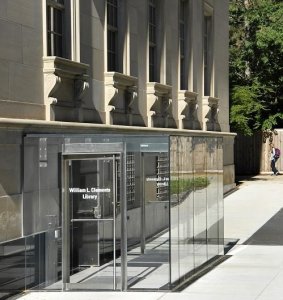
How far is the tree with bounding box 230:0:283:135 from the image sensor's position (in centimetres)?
3691

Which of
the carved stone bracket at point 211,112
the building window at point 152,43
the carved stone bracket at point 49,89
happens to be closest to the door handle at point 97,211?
the carved stone bracket at point 49,89

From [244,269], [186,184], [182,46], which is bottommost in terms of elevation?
[244,269]

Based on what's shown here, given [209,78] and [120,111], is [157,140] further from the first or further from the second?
[209,78]

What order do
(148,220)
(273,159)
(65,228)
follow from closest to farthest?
(65,228), (148,220), (273,159)

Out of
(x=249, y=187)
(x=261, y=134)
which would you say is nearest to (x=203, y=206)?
(x=249, y=187)

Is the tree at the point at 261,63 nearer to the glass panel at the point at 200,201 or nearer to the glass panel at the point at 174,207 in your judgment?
the glass panel at the point at 200,201

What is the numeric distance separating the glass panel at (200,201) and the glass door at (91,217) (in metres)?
2.08

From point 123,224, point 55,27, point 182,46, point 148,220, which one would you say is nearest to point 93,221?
point 123,224

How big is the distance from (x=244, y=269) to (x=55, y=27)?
5510mm

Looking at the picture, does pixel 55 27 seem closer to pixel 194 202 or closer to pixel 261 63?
pixel 194 202

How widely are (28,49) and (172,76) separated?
9586mm

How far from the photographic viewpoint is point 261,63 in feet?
126

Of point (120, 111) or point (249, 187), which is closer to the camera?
point (120, 111)

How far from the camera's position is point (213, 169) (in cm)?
1444
